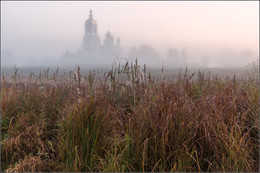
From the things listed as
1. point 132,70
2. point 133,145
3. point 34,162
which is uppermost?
point 132,70

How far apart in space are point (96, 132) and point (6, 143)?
1942 mm

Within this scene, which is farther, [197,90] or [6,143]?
[197,90]

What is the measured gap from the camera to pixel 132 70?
191 inches

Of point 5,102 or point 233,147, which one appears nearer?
point 233,147

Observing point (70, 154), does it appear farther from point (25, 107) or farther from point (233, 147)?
point (25, 107)

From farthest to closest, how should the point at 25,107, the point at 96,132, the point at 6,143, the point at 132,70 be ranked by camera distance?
the point at 25,107 → the point at 132,70 → the point at 6,143 → the point at 96,132

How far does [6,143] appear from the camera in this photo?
3.61 meters

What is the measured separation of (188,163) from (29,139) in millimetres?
3177

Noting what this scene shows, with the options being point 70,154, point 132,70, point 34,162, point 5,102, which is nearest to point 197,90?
point 132,70

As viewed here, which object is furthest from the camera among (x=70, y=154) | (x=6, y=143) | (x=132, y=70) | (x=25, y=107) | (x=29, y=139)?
(x=25, y=107)

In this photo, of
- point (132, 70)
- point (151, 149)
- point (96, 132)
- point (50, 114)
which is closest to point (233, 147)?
point (151, 149)

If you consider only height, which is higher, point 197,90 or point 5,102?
point 197,90

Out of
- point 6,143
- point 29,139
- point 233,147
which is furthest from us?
point 29,139

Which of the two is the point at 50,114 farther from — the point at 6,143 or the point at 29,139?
the point at 6,143
